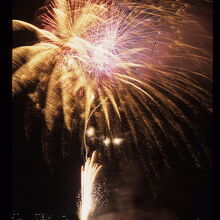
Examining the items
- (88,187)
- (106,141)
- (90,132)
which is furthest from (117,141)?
(88,187)

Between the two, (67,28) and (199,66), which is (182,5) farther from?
(67,28)

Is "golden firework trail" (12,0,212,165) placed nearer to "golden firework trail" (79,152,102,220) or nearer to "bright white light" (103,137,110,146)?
"bright white light" (103,137,110,146)

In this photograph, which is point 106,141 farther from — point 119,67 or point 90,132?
point 119,67

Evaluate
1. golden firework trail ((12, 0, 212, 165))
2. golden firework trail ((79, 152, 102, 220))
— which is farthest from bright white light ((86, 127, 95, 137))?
golden firework trail ((79, 152, 102, 220))

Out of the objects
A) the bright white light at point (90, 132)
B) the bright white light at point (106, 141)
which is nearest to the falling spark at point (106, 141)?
the bright white light at point (106, 141)

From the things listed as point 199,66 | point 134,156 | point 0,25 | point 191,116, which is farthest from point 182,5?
point 0,25

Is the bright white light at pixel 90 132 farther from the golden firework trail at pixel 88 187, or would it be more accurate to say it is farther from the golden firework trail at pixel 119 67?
the golden firework trail at pixel 88 187

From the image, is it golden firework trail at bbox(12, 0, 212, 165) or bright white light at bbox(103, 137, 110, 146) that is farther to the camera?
bright white light at bbox(103, 137, 110, 146)
